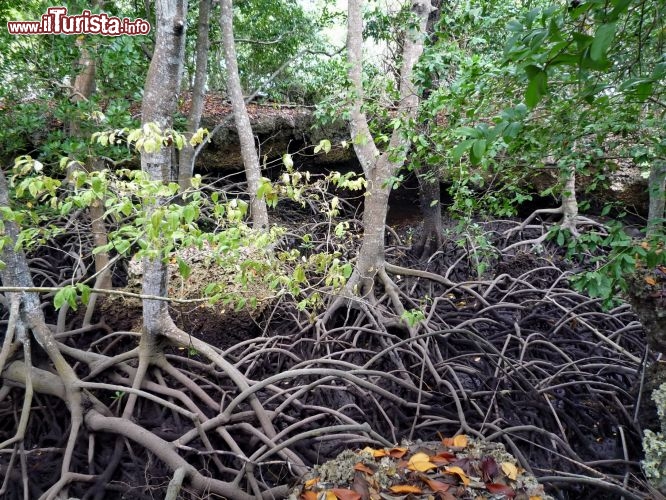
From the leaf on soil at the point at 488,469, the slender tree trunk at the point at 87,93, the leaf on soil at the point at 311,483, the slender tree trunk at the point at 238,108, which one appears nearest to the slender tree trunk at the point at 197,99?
the slender tree trunk at the point at 238,108

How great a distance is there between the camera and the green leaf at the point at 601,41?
701 millimetres

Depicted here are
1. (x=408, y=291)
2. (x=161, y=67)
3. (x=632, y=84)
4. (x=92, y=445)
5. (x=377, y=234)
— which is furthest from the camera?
(x=408, y=291)

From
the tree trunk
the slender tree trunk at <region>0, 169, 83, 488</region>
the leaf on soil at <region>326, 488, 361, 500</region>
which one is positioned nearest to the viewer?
the leaf on soil at <region>326, 488, 361, 500</region>

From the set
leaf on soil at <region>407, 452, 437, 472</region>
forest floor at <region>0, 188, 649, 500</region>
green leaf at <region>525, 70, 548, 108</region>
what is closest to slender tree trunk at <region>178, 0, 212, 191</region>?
forest floor at <region>0, 188, 649, 500</region>

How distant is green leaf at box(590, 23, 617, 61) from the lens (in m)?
0.70

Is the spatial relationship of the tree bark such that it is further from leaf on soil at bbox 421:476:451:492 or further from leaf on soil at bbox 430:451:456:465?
leaf on soil at bbox 421:476:451:492

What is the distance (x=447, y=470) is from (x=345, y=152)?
5.46 meters

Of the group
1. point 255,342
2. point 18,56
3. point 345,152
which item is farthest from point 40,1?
point 345,152

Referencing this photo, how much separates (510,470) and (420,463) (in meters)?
0.26

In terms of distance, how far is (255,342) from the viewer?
348cm

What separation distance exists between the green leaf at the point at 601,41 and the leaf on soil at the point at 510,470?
3.44ft

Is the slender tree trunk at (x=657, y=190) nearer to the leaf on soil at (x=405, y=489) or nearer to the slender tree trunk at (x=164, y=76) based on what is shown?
the leaf on soil at (x=405, y=489)

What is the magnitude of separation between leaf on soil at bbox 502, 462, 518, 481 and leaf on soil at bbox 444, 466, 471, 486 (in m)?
0.13

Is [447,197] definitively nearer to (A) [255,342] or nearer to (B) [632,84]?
(A) [255,342]
